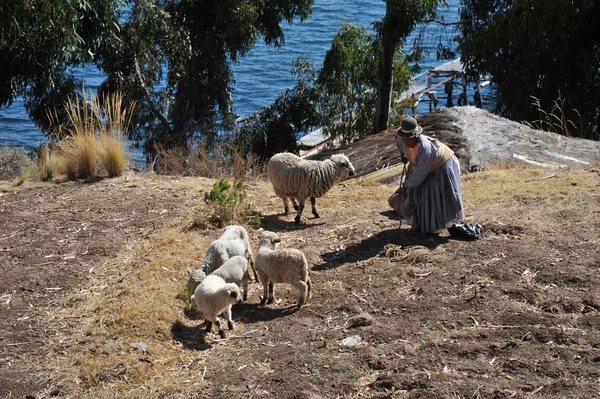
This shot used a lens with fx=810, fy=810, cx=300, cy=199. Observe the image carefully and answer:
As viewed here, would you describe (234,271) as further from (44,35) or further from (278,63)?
(278,63)

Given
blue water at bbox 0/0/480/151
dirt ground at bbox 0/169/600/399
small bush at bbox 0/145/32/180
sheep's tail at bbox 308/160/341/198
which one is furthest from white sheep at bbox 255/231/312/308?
blue water at bbox 0/0/480/151

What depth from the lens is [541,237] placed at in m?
9.31

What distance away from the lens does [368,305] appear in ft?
26.0

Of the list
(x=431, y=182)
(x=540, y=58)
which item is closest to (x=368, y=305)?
(x=431, y=182)

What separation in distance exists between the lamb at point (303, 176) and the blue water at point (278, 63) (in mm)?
18231

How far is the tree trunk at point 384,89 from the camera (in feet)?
66.1

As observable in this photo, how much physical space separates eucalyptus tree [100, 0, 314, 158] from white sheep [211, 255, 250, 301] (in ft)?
41.3

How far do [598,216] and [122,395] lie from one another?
6218 millimetres

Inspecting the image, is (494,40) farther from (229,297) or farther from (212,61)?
(229,297)

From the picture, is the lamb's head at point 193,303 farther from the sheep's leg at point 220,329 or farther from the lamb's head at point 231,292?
the lamb's head at point 231,292

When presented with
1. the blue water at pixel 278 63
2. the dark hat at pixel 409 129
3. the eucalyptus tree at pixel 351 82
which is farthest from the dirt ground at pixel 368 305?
the blue water at pixel 278 63

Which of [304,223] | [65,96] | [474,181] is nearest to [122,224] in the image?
[304,223]

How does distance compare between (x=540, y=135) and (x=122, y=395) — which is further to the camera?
(x=540, y=135)

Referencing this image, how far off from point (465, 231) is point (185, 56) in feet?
48.0
